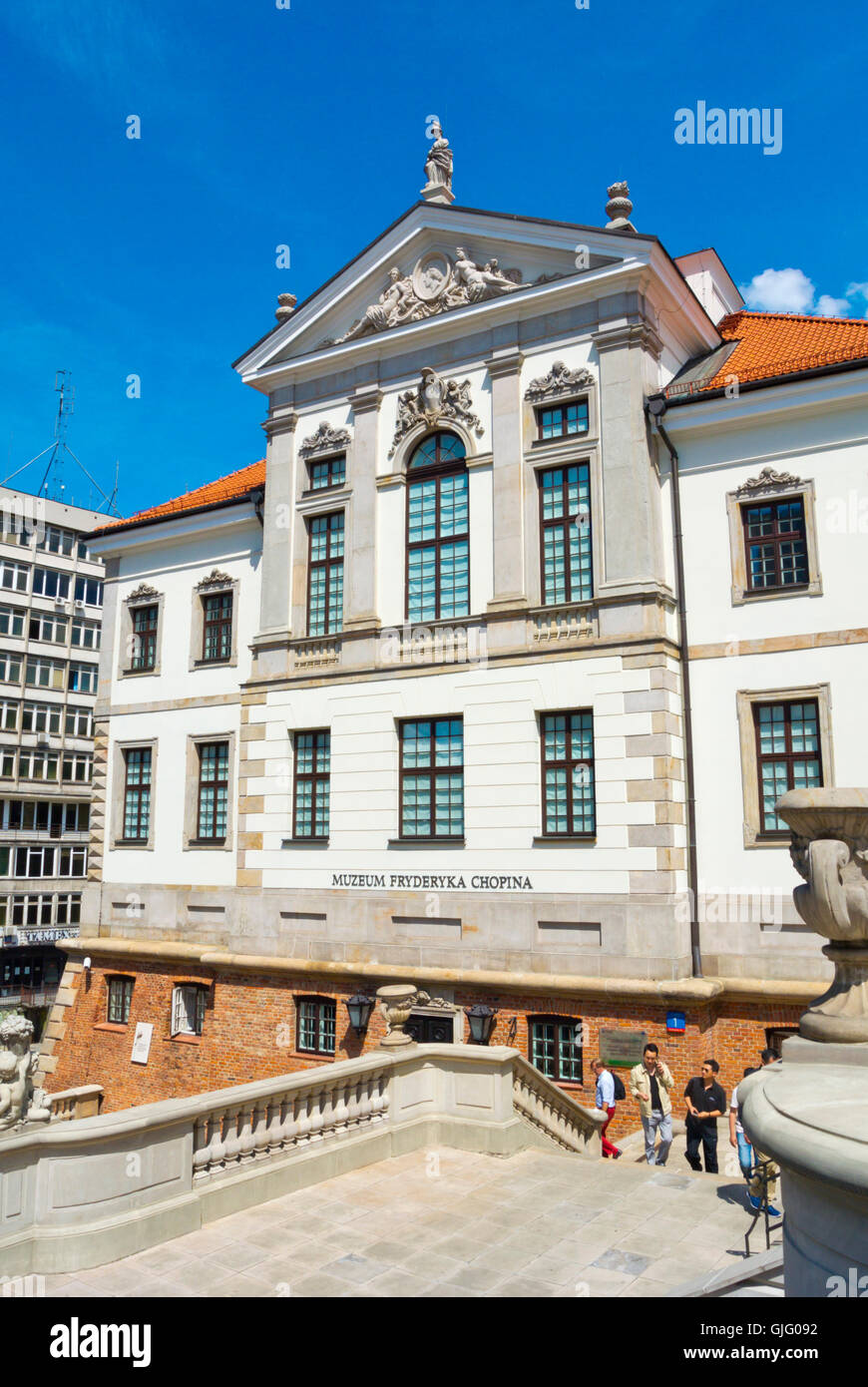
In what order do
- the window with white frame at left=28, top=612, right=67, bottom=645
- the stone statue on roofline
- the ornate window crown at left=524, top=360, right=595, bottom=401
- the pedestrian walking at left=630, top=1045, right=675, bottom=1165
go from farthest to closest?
the window with white frame at left=28, top=612, right=67, bottom=645
the ornate window crown at left=524, top=360, right=595, bottom=401
the pedestrian walking at left=630, top=1045, right=675, bottom=1165
the stone statue on roofline

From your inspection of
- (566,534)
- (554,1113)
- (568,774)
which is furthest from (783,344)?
(554,1113)

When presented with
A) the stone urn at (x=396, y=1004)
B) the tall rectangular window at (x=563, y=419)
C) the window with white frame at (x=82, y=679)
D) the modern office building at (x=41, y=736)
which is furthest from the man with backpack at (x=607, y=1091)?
the window with white frame at (x=82, y=679)

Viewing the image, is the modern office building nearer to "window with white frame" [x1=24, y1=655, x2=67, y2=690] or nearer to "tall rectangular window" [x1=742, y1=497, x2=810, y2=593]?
"window with white frame" [x1=24, y1=655, x2=67, y2=690]

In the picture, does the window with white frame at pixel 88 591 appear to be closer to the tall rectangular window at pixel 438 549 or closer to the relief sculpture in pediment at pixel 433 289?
the relief sculpture in pediment at pixel 433 289

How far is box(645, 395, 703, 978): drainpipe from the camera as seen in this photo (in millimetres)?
18672

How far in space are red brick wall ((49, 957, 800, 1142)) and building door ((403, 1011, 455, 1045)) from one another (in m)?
0.44

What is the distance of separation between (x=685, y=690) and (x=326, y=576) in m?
8.99

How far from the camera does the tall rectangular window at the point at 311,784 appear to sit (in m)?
23.0

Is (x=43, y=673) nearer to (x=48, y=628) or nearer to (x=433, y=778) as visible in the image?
(x=48, y=628)

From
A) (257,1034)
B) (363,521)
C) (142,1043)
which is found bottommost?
(142,1043)

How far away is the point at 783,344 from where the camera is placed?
22.0 meters

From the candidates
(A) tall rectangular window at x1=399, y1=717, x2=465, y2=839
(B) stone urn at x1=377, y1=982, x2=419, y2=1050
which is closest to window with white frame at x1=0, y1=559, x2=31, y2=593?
(A) tall rectangular window at x1=399, y1=717, x2=465, y2=839
